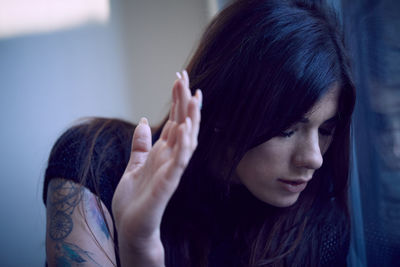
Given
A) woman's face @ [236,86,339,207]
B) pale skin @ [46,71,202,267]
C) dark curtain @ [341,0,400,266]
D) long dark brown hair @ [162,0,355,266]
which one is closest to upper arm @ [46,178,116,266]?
pale skin @ [46,71,202,267]

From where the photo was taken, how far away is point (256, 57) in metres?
0.57

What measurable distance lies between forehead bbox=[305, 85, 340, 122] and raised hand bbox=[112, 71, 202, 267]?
307 mm

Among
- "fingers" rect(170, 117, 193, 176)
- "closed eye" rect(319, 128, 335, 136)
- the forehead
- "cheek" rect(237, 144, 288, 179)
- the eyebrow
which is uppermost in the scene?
"fingers" rect(170, 117, 193, 176)

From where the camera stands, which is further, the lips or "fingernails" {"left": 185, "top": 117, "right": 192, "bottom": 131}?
the lips

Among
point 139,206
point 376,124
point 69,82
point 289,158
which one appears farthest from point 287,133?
point 69,82

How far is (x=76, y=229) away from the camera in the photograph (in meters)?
0.60

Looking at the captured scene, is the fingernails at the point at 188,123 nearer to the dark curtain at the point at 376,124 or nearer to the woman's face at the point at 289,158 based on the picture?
the woman's face at the point at 289,158

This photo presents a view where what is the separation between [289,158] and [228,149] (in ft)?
0.44

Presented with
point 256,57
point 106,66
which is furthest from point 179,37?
point 256,57

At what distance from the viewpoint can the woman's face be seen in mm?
587

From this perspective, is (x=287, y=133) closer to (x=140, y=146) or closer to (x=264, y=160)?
(x=264, y=160)

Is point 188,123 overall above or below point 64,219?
above

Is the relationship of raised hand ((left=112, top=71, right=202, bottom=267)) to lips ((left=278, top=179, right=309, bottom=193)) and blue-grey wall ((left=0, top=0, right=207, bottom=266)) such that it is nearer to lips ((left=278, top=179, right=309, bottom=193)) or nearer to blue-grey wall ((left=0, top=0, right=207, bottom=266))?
lips ((left=278, top=179, right=309, bottom=193))

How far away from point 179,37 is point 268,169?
3.19ft
